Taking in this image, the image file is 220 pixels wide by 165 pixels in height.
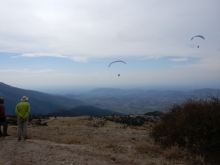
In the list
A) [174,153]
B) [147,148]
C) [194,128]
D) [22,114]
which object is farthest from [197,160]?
[22,114]

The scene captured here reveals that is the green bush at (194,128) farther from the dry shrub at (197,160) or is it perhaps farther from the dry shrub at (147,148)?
the dry shrub at (147,148)

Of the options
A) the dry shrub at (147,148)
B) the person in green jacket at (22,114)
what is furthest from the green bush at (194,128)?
the person in green jacket at (22,114)

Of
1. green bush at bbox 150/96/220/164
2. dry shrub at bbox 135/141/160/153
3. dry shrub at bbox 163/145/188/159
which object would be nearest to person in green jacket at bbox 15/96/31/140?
dry shrub at bbox 135/141/160/153

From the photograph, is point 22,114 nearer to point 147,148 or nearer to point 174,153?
point 147,148

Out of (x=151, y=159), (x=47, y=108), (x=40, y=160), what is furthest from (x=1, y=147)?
(x=47, y=108)

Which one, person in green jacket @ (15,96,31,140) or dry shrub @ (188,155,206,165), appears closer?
dry shrub @ (188,155,206,165)

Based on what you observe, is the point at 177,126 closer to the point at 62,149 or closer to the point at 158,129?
the point at 158,129

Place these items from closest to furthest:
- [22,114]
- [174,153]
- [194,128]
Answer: [174,153] < [194,128] < [22,114]

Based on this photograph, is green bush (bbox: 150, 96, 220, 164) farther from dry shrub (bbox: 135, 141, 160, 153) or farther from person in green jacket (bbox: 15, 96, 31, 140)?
person in green jacket (bbox: 15, 96, 31, 140)
